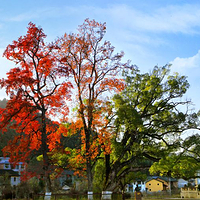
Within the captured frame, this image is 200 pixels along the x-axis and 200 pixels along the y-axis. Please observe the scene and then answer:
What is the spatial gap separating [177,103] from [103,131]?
7.29 m

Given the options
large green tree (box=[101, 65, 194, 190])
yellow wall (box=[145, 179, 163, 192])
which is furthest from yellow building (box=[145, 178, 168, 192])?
large green tree (box=[101, 65, 194, 190])

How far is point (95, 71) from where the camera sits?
23.8 metres

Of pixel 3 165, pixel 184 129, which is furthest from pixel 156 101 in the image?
pixel 3 165

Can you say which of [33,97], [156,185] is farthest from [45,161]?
[156,185]

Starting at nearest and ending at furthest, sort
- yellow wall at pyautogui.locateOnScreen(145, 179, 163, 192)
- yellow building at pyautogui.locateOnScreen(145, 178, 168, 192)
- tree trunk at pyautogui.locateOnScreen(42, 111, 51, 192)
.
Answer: tree trunk at pyautogui.locateOnScreen(42, 111, 51, 192) → yellow building at pyautogui.locateOnScreen(145, 178, 168, 192) → yellow wall at pyautogui.locateOnScreen(145, 179, 163, 192)

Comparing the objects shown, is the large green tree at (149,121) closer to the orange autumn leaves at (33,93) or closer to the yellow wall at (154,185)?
the orange autumn leaves at (33,93)

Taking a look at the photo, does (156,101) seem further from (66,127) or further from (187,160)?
(66,127)

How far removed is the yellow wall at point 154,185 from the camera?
57775 mm

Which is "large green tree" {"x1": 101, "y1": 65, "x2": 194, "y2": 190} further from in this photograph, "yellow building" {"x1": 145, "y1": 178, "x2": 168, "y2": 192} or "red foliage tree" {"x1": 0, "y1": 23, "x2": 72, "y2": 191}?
"yellow building" {"x1": 145, "y1": 178, "x2": 168, "y2": 192}

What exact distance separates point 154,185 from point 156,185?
0.53 meters

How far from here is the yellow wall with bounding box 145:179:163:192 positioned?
5778 cm

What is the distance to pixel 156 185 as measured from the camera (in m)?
58.5

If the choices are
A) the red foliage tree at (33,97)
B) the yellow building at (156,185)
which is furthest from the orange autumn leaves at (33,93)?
the yellow building at (156,185)

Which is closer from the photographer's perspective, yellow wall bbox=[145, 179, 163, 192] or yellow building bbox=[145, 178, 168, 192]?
yellow building bbox=[145, 178, 168, 192]
